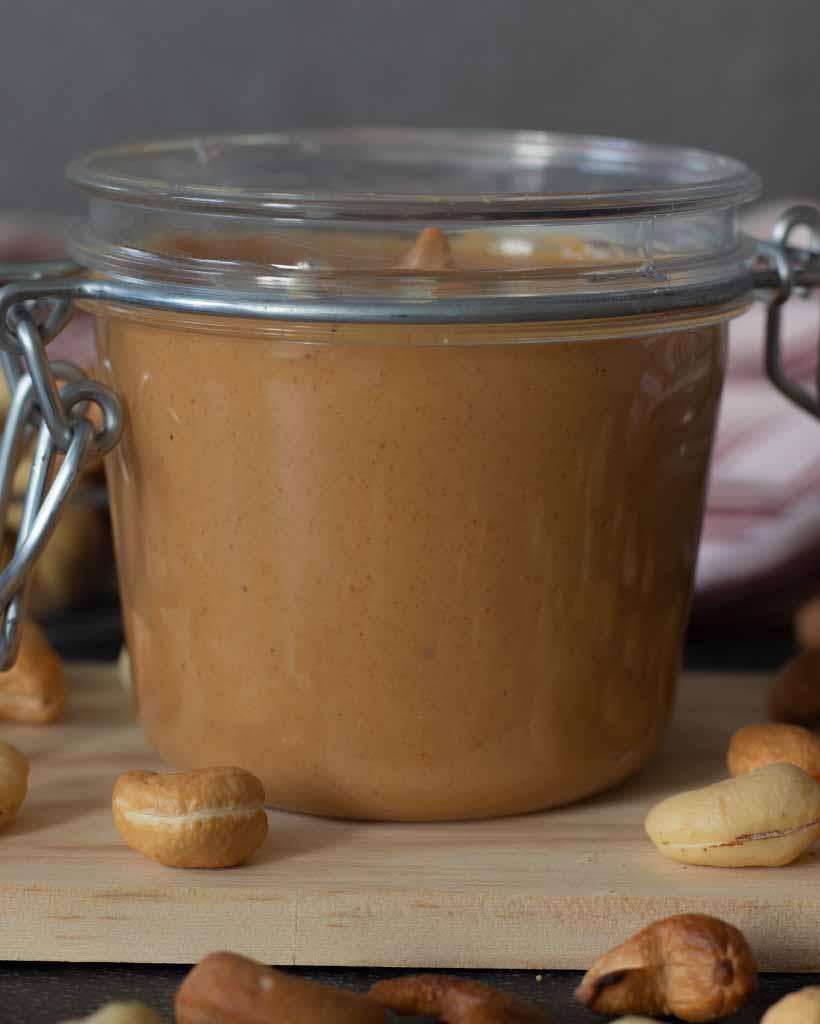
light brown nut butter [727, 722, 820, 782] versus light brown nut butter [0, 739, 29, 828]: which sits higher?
light brown nut butter [0, 739, 29, 828]

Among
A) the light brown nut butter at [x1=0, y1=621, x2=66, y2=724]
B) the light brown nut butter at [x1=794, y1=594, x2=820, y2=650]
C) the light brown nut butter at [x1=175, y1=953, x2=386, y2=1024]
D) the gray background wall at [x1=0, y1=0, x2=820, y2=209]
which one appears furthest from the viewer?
the gray background wall at [x1=0, y1=0, x2=820, y2=209]

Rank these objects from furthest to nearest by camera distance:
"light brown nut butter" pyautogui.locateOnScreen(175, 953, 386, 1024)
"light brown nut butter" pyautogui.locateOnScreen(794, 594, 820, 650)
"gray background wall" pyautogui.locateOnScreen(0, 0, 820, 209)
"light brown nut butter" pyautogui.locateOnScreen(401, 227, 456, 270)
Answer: "gray background wall" pyautogui.locateOnScreen(0, 0, 820, 209)
"light brown nut butter" pyautogui.locateOnScreen(794, 594, 820, 650)
"light brown nut butter" pyautogui.locateOnScreen(401, 227, 456, 270)
"light brown nut butter" pyautogui.locateOnScreen(175, 953, 386, 1024)

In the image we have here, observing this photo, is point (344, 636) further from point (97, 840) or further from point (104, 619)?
point (104, 619)

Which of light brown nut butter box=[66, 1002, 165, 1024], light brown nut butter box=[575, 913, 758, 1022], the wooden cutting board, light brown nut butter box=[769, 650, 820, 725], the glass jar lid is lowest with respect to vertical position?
light brown nut butter box=[769, 650, 820, 725]

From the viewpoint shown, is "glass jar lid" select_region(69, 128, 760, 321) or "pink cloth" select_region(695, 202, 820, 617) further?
"pink cloth" select_region(695, 202, 820, 617)

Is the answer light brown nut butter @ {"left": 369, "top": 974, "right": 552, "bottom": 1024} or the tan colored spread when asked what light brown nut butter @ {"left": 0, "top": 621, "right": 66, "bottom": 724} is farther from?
light brown nut butter @ {"left": 369, "top": 974, "right": 552, "bottom": 1024}

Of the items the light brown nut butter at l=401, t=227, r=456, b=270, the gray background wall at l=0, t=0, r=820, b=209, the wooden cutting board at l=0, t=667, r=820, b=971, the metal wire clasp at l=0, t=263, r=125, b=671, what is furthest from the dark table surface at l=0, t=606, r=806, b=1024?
the gray background wall at l=0, t=0, r=820, b=209

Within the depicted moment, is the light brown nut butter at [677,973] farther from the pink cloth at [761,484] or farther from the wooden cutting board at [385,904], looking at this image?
the pink cloth at [761,484]

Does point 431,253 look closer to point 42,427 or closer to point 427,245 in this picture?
point 427,245
